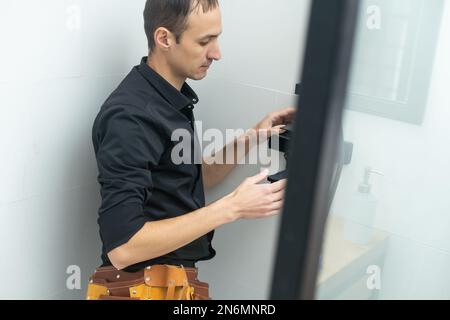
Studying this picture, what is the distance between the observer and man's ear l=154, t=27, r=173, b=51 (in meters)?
1.13

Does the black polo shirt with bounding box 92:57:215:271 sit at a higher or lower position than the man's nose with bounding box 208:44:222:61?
Answer: lower

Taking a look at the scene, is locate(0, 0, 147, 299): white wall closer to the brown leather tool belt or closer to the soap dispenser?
the brown leather tool belt

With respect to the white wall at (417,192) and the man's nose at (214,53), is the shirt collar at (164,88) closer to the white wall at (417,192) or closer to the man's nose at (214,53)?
the man's nose at (214,53)

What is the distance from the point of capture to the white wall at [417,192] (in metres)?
1.02

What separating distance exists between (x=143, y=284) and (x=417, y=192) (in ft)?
2.05

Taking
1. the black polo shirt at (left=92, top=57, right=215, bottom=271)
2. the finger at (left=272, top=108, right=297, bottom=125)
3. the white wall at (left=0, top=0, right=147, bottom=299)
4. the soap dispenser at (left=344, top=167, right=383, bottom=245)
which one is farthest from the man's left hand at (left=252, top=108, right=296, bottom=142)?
the white wall at (left=0, top=0, right=147, bottom=299)

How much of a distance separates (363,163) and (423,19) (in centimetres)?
30

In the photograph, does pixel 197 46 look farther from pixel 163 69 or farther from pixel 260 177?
pixel 260 177

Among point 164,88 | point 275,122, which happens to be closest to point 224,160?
point 275,122

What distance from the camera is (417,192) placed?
108 centimetres

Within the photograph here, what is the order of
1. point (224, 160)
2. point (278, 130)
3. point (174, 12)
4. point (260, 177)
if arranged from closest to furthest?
1. point (260, 177)
2. point (174, 12)
3. point (278, 130)
4. point (224, 160)

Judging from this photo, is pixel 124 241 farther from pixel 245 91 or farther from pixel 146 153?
pixel 245 91

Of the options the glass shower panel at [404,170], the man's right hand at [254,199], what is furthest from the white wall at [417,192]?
the man's right hand at [254,199]

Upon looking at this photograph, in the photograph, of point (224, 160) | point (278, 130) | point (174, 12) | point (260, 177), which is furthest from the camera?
point (224, 160)
